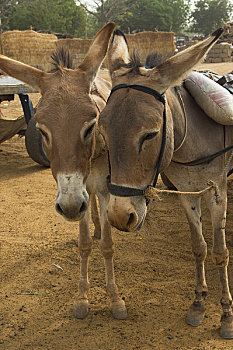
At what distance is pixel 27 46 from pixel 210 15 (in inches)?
1590

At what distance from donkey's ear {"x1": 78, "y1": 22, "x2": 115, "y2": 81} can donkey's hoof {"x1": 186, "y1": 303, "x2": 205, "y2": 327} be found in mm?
1994

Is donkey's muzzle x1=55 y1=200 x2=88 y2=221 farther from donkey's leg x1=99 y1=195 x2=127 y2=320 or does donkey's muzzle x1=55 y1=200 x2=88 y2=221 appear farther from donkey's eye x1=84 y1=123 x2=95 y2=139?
donkey's leg x1=99 y1=195 x2=127 y2=320

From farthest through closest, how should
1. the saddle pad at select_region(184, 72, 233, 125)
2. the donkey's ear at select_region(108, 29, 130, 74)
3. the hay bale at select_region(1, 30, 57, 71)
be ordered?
the hay bale at select_region(1, 30, 57, 71) < the saddle pad at select_region(184, 72, 233, 125) < the donkey's ear at select_region(108, 29, 130, 74)

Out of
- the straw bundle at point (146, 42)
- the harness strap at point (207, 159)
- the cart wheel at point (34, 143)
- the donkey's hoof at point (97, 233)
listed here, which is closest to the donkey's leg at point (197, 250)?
the harness strap at point (207, 159)

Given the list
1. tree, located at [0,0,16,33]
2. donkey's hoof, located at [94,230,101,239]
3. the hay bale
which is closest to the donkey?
donkey's hoof, located at [94,230,101,239]

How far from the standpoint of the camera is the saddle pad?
9.00 feet

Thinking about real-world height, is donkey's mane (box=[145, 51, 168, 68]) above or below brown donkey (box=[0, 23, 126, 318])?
above

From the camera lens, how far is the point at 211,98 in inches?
109

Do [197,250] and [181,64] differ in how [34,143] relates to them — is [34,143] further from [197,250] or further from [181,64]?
[181,64]

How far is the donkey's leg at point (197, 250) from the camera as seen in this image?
3072mm

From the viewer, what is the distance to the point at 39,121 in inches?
98.3

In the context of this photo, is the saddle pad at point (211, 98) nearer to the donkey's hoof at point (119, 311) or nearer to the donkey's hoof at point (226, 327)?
the donkey's hoof at point (226, 327)

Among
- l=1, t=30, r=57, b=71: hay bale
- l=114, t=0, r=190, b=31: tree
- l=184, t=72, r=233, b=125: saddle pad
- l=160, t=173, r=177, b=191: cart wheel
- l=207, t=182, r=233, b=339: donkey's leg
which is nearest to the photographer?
l=184, t=72, r=233, b=125: saddle pad

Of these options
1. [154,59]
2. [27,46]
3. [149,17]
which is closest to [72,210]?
[154,59]
